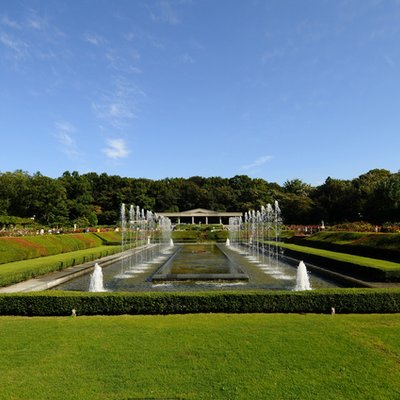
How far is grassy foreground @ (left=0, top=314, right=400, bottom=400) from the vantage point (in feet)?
14.3

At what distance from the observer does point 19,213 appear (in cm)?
5181

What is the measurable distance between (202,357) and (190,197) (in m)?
82.0

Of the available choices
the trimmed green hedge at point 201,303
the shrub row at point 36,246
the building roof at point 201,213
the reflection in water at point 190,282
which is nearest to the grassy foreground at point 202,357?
the trimmed green hedge at point 201,303

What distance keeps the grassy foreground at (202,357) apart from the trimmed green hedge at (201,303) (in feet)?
1.38

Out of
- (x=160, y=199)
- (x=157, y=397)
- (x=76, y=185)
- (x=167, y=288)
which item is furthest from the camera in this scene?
(x=160, y=199)

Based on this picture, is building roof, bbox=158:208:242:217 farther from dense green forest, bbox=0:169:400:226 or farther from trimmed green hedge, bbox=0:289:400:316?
trimmed green hedge, bbox=0:289:400:316

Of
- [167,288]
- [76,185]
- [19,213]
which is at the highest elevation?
[76,185]

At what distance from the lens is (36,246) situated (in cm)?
2014

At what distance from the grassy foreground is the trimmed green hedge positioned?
1.38 feet

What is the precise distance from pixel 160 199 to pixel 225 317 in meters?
75.3

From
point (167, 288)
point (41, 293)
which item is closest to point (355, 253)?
point (167, 288)

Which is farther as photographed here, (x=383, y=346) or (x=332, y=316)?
(x=332, y=316)

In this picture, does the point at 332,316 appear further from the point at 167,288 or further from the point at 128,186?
the point at 128,186

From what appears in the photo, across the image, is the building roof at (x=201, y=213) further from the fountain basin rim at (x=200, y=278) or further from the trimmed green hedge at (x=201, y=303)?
the trimmed green hedge at (x=201, y=303)
